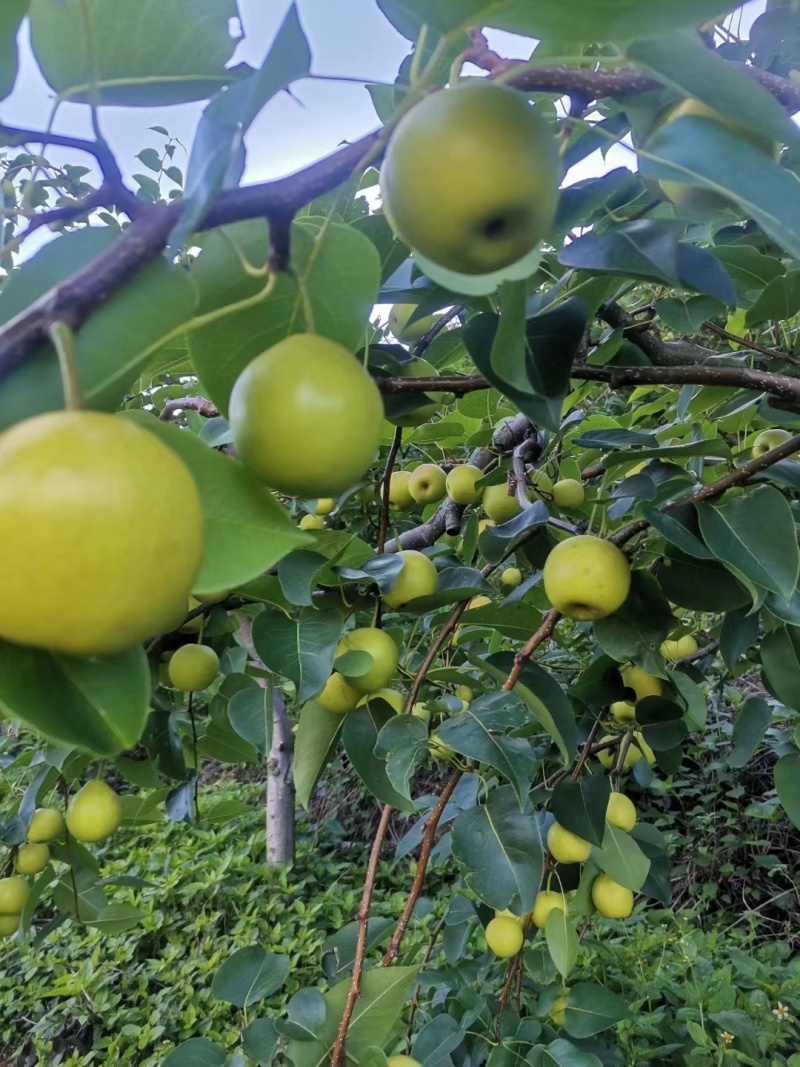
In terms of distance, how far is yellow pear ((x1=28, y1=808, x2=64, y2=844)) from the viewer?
1530 mm

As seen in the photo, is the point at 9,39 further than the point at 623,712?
No

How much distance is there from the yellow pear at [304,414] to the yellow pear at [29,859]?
4.59 feet

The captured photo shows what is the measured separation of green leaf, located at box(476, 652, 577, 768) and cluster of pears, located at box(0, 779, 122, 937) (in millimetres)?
838

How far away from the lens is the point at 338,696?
1.23 metres

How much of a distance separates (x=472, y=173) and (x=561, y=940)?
1419 millimetres

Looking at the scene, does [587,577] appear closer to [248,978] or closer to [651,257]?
[651,257]

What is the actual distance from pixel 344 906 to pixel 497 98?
150 inches

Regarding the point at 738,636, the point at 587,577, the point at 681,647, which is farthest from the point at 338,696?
the point at 681,647

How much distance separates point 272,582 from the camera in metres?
1.15

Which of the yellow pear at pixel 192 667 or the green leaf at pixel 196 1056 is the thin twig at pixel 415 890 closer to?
the green leaf at pixel 196 1056

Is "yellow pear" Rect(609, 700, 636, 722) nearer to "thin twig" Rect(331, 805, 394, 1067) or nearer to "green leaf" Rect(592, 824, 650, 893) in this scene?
"green leaf" Rect(592, 824, 650, 893)

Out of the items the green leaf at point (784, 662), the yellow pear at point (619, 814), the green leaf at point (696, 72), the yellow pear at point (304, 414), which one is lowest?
the yellow pear at point (619, 814)

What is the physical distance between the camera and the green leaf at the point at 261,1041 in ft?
4.01

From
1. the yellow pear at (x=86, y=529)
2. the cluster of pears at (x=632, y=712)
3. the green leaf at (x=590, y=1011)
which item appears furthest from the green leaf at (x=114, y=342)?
the green leaf at (x=590, y=1011)
